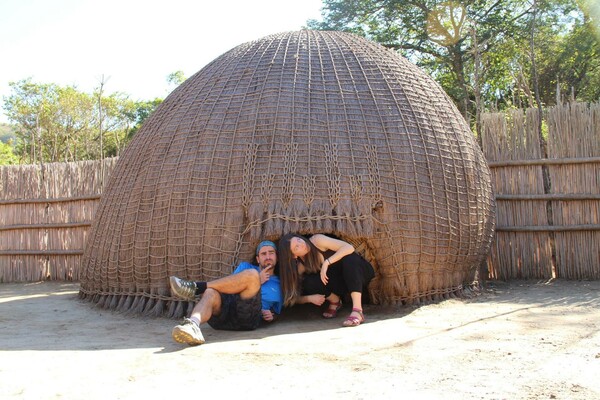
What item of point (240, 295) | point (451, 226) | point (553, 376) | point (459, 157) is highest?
point (459, 157)

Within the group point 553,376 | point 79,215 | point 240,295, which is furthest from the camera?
point 79,215

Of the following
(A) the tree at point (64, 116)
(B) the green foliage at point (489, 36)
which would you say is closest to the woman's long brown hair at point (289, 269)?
(B) the green foliage at point (489, 36)

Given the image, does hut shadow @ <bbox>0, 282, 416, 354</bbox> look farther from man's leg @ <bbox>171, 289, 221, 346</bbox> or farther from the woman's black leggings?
the woman's black leggings

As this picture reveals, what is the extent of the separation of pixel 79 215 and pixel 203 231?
5.00 m

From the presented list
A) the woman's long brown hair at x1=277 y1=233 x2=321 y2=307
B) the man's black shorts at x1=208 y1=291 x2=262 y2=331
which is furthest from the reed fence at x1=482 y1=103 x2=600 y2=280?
the man's black shorts at x1=208 y1=291 x2=262 y2=331

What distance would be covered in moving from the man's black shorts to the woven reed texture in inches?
214

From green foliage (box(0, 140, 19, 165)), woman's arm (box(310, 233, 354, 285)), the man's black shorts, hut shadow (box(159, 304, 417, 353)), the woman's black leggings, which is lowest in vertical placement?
hut shadow (box(159, 304, 417, 353))

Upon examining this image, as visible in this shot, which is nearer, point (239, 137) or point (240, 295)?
point (240, 295)

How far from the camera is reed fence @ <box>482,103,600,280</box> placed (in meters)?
7.65

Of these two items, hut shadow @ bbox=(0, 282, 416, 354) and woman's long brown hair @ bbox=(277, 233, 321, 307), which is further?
woman's long brown hair @ bbox=(277, 233, 321, 307)

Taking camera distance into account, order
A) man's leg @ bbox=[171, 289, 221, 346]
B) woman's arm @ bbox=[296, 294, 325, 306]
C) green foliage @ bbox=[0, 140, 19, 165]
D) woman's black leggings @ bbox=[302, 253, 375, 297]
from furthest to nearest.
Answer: green foliage @ bbox=[0, 140, 19, 165], woman's arm @ bbox=[296, 294, 325, 306], woman's black leggings @ bbox=[302, 253, 375, 297], man's leg @ bbox=[171, 289, 221, 346]

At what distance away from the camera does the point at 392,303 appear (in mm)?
5742

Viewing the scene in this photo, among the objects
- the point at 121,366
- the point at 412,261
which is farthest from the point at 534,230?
the point at 121,366

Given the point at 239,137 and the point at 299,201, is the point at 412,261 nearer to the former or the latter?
the point at 299,201
